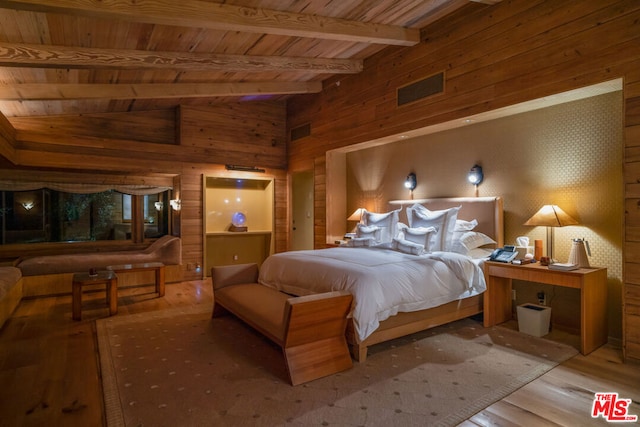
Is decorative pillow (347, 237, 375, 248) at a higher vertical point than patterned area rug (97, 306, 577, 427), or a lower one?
higher

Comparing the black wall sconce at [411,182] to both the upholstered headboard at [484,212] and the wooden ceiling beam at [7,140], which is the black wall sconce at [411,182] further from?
the wooden ceiling beam at [7,140]

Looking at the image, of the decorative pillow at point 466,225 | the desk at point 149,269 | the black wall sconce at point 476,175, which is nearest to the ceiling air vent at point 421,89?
the black wall sconce at point 476,175

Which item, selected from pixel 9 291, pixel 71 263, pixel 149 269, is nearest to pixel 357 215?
pixel 149 269

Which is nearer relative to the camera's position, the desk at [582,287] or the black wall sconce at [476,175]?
the desk at [582,287]

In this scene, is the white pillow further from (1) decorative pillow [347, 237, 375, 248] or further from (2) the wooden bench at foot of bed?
(2) the wooden bench at foot of bed

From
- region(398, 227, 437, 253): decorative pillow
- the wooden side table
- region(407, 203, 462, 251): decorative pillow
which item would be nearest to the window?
the wooden side table

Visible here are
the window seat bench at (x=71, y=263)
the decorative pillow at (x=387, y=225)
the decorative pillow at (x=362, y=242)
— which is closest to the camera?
the decorative pillow at (x=362, y=242)

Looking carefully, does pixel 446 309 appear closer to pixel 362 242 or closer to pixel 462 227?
pixel 462 227

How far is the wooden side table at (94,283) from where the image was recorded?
A: 3.87m

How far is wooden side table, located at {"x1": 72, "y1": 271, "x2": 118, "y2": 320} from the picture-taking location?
3.87 meters

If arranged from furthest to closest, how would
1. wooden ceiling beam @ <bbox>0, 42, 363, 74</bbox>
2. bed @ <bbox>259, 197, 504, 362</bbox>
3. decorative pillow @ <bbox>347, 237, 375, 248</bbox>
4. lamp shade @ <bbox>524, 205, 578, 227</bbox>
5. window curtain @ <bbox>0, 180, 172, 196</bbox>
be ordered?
window curtain @ <bbox>0, 180, 172, 196</bbox>
decorative pillow @ <bbox>347, 237, 375, 248</bbox>
lamp shade @ <bbox>524, 205, 578, 227</bbox>
wooden ceiling beam @ <bbox>0, 42, 363, 74</bbox>
bed @ <bbox>259, 197, 504, 362</bbox>

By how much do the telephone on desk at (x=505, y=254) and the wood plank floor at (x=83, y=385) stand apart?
0.87 m

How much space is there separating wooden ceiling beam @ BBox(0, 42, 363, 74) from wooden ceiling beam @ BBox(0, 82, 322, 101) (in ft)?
2.91

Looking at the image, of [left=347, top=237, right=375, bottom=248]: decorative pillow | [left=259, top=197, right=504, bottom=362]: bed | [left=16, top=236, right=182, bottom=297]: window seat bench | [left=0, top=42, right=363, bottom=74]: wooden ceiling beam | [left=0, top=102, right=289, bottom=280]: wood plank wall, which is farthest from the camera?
[left=0, top=102, right=289, bottom=280]: wood plank wall
